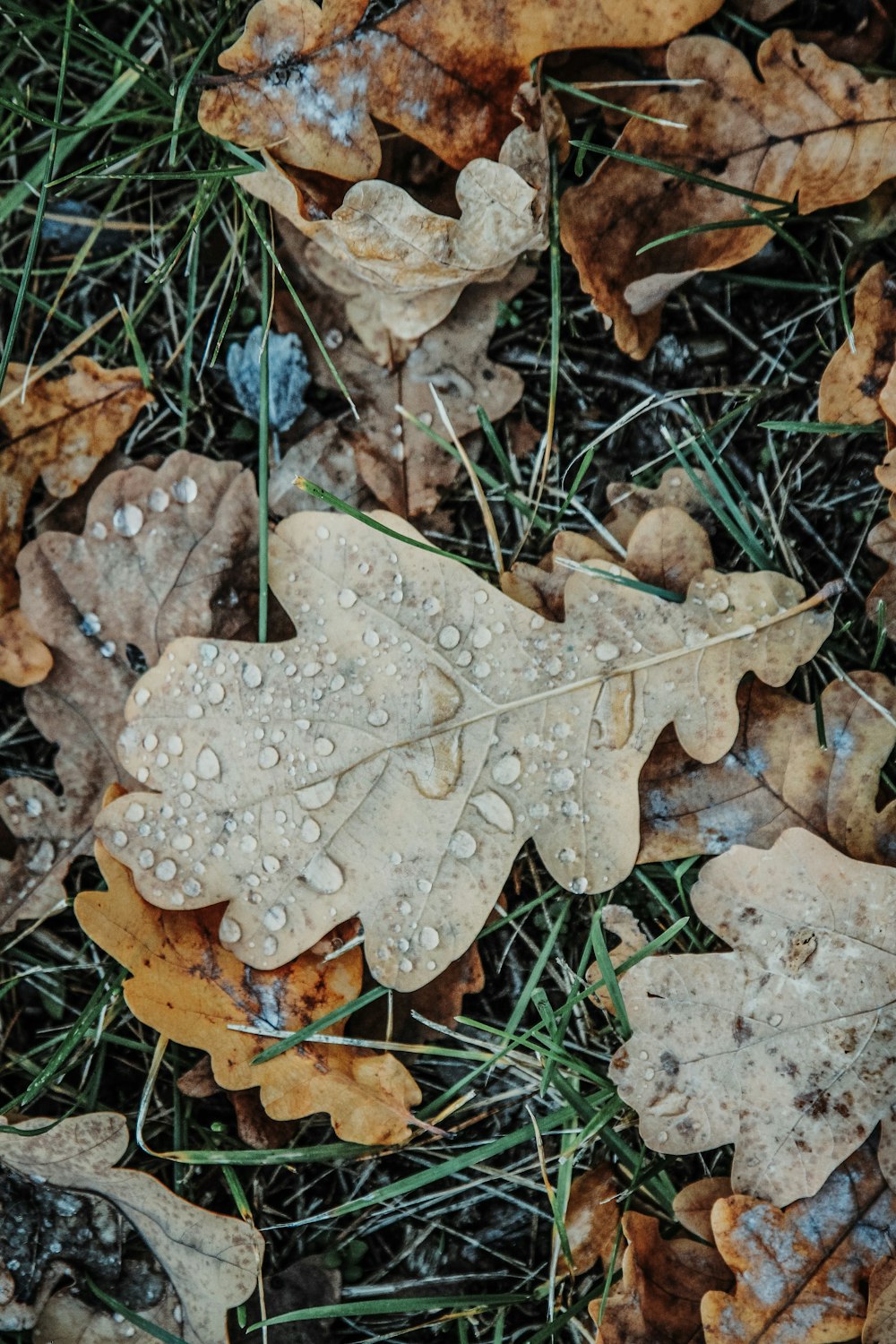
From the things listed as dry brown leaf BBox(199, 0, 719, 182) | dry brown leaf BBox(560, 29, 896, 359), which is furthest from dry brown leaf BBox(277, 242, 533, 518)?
dry brown leaf BBox(199, 0, 719, 182)

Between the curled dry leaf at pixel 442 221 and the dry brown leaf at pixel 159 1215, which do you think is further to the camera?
the dry brown leaf at pixel 159 1215

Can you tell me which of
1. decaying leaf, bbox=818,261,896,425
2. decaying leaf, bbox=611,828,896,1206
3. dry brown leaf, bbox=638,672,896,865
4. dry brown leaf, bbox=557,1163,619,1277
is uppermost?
decaying leaf, bbox=818,261,896,425

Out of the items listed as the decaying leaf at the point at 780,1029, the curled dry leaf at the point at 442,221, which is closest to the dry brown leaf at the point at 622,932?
the decaying leaf at the point at 780,1029

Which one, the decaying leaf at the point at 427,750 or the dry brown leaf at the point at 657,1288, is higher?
the decaying leaf at the point at 427,750

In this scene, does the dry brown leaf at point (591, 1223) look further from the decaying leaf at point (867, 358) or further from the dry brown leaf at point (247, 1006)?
the decaying leaf at point (867, 358)

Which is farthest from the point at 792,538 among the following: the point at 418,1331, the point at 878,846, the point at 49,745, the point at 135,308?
the point at 418,1331

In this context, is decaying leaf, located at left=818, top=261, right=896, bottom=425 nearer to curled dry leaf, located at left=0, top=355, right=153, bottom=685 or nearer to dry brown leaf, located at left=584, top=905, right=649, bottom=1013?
dry brown leaf, located at left=584, top=905, right=649, bottom=1013

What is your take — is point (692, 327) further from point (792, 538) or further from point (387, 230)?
point (387, 230)

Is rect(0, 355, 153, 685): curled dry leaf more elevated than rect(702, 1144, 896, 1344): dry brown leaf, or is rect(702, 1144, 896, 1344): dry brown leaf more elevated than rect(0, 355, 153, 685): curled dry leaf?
rect(0, 355, 153, 685): curled dry leaf
